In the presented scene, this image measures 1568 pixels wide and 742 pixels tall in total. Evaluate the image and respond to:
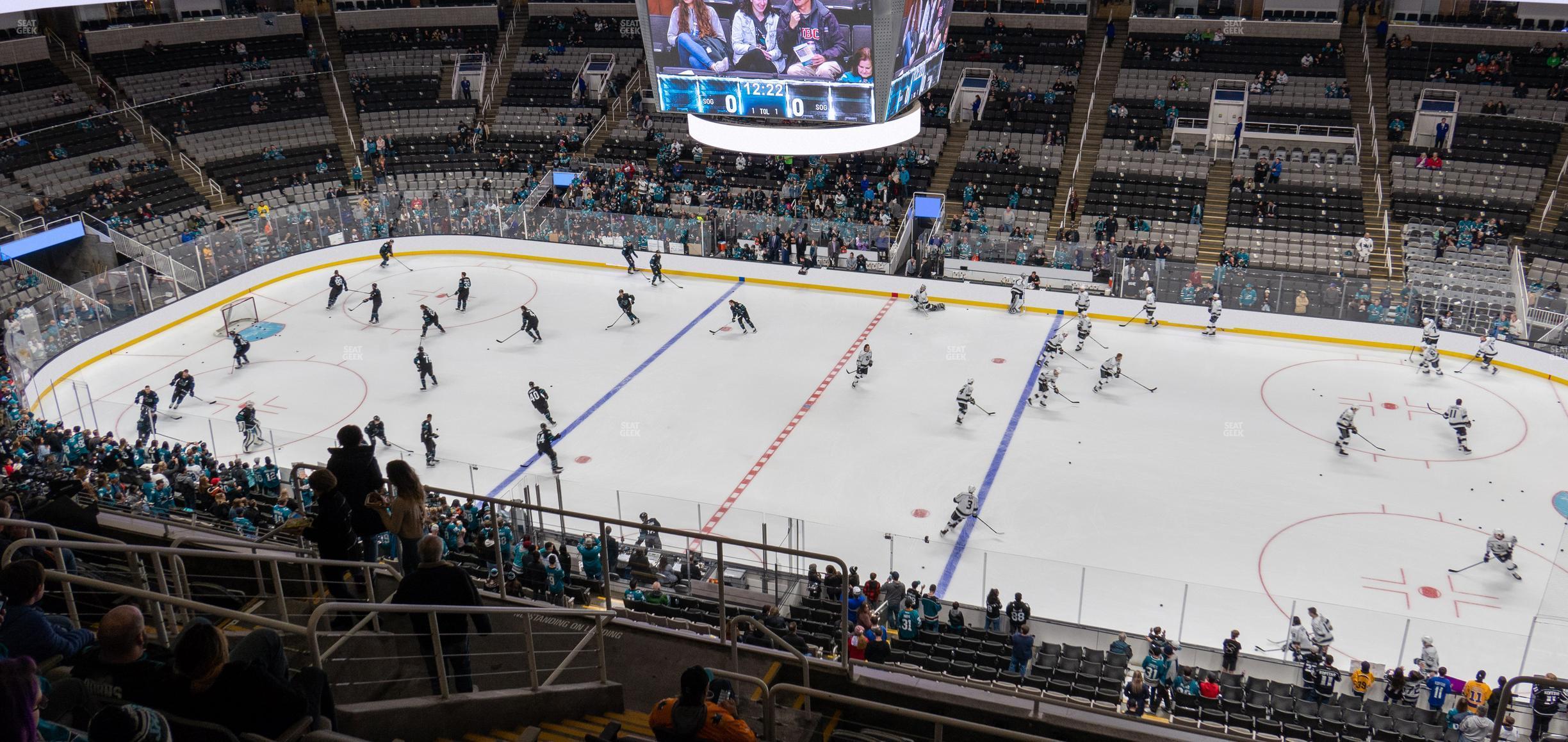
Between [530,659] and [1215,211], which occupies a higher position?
[530,659]

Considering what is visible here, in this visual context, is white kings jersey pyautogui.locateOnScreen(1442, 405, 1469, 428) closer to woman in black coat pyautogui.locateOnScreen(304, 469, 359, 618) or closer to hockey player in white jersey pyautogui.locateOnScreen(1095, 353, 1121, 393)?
hockey player in white jersey pyautogui.locateOnScreen(1095, 353, 1121, 393)

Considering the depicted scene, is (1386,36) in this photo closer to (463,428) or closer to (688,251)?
(688,251)

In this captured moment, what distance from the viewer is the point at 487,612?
6.39m

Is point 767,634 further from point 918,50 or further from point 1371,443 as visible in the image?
point 1371,443

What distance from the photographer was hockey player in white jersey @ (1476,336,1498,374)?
22.2 metres

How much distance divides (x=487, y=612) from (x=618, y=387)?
52.9 feet

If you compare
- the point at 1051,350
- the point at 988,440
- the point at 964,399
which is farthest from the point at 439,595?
the point at 1051,350

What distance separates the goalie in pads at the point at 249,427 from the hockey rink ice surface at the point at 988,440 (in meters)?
0.41

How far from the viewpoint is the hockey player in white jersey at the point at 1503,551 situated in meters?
15.3

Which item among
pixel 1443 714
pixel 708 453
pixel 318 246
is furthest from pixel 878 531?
pixel 318 246

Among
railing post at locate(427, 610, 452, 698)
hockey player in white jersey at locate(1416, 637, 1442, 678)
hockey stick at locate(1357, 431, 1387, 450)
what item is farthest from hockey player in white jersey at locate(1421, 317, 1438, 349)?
railing post at locate(427, 610, 452, 698)

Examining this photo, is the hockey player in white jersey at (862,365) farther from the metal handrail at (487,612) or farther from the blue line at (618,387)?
the metal handrail at (487,612)

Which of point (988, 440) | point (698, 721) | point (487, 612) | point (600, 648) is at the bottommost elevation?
point (988, 440)

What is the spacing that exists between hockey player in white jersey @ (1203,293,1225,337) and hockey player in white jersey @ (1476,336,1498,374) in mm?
5020
